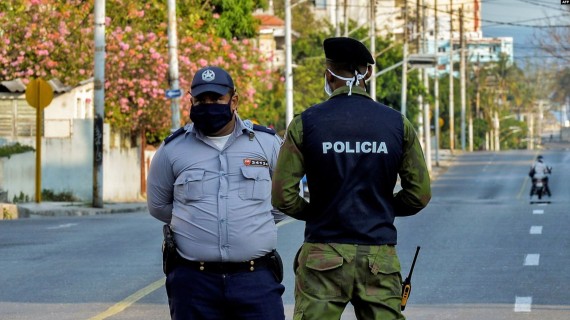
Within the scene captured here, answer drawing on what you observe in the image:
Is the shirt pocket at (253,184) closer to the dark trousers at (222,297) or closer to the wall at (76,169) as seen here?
the dark trousers at (222,297)

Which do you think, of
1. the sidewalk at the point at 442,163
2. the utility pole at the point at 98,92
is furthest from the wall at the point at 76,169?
the sidewalk at the point at 442,163

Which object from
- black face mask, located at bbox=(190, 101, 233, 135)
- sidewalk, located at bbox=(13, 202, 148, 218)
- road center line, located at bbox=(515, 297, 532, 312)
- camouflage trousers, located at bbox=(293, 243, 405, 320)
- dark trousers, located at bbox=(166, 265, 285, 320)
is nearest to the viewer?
camouflage trousers, located at bbox=(293, 243, 405, 320)

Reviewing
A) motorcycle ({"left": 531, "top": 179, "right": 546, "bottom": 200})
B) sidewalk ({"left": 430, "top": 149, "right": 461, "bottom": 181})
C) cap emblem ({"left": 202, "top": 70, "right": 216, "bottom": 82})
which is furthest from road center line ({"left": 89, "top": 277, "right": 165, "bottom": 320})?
sidewalk ({"left": 430, "top": 149, "right": 461, "bottom": 181})

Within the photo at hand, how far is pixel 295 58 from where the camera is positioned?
81.2 metres

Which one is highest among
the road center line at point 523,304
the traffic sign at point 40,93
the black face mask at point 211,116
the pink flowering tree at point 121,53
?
the pink flowering tree at point 121,53

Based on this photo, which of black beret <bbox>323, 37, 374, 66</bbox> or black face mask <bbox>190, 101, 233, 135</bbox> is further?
black face mask <bbox>190, 101, 233, 135</bbox>

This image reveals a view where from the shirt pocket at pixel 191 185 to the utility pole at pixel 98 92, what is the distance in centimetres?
2902

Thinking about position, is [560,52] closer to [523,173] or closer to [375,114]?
[523,173]

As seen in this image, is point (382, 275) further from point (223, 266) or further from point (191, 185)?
point (191, 185)

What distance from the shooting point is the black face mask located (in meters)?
7.69

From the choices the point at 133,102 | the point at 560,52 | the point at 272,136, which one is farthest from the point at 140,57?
the point at 560,52

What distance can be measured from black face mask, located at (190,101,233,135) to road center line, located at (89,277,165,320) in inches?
238

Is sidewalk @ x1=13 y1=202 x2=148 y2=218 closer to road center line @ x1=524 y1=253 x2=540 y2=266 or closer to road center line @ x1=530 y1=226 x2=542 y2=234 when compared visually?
road center line @ x1=530 y1=226 x2=542 y2=234

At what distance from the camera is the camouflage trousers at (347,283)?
7027 millimetres
